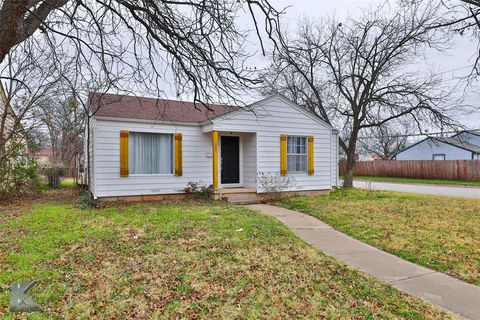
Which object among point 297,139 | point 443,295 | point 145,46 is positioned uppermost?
point 145,46

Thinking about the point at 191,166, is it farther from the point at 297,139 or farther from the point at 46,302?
the point at 46,302

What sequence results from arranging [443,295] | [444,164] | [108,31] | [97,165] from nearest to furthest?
[443,295], [108,31], [97,165], [444,164]

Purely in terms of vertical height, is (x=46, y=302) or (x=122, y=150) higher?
(x=122, y=150)

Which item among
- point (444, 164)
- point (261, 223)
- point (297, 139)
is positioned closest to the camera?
point (261, 223)

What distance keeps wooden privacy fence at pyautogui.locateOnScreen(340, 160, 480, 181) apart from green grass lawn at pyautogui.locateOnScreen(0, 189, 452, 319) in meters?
22.7

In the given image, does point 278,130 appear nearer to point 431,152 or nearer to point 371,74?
point 371,74

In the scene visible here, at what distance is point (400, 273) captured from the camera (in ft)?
13.8

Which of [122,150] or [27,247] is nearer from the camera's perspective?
[27,247]

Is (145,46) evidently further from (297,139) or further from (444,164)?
(444,164)

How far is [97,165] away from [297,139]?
23.4 feet

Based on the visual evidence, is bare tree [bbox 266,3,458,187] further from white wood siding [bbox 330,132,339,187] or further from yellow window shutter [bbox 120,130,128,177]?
yellow window shutter [bbox 120,130,128,177]

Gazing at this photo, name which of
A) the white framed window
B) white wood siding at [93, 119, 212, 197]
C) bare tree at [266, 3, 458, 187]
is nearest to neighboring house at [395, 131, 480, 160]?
bare tree at [266, 3, 458, 187]

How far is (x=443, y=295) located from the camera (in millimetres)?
3533

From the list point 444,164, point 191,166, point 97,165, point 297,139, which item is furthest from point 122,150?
point 444,164
